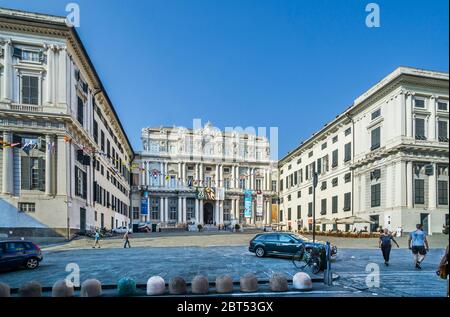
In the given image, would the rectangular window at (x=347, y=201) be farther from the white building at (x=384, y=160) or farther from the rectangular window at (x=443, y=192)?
the rectangular window at (x=443, y=192)

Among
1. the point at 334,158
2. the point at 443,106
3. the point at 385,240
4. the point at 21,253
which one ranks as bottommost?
the point at 21,253

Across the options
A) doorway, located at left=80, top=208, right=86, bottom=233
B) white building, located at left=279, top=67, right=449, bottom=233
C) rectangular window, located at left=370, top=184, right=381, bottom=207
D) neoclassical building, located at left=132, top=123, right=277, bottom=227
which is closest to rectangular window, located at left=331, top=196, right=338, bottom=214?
white building, located at left=279, top=67, right=449, bottom=233

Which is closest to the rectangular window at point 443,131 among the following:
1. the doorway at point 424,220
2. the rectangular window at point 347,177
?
the doorway at point 424,220

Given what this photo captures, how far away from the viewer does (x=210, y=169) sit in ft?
20.2

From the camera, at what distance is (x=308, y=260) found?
8.75 m

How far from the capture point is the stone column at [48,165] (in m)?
5.76

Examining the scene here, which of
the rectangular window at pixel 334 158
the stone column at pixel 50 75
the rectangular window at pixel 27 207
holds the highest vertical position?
the stone column at pixel 50 75

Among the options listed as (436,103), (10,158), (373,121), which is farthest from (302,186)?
(10,158)

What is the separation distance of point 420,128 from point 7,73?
6565mm

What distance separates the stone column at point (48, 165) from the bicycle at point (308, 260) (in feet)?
21.0

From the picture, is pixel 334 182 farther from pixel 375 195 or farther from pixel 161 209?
pixel 161 209

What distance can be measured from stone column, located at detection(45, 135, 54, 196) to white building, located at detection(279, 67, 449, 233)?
14.3 feet

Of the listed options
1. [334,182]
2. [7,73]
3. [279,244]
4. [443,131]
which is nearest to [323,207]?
[334,182]
